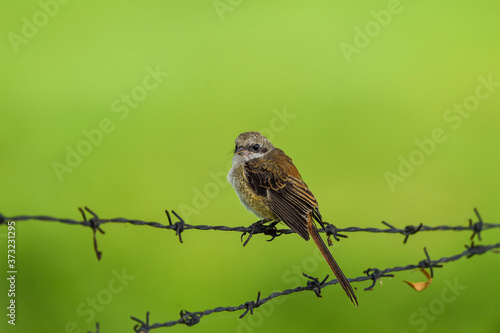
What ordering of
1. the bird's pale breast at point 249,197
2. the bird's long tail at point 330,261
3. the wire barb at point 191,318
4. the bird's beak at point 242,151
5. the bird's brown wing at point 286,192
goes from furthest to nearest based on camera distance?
the bird's beak at point 242,151
the bird's pale breast at point 249,197
the bird's brown wing at point 286,192
the bird's long tail at point 330,261
the wire barb at point 191,318

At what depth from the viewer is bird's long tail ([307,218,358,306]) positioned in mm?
3945

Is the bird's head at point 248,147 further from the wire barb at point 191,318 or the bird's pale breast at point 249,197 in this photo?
the wire barb at point 191,318

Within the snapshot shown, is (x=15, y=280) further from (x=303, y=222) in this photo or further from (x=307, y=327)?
(x=303, y=222)

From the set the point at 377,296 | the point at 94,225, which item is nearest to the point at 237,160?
the point at 94,225

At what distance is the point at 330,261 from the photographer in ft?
13.6

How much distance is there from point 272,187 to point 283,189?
0.10m

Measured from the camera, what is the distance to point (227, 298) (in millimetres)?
7375

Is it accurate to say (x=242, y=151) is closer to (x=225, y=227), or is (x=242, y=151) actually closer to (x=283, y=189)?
(x=283, y=189)

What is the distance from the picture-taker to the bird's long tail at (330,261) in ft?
12.9

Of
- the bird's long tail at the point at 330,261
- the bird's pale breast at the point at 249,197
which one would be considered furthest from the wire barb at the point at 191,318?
the bird's pale breast at the point at 249,197

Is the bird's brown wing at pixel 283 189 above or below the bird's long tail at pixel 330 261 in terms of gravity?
above

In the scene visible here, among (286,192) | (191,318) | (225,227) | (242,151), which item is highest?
(242,151)

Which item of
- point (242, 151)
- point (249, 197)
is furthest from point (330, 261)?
point (242, 151)

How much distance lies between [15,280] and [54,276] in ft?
1.76
